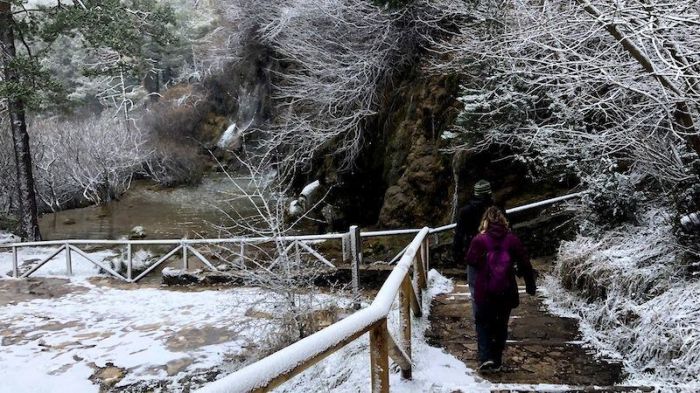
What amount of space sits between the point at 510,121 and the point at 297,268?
19.2 feet

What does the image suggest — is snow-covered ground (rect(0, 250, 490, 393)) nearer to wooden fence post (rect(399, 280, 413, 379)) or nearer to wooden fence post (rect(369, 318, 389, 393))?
wooden fence post (rect(399, 280, 413, 379))

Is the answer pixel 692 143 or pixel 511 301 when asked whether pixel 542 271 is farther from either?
pixel 511 301

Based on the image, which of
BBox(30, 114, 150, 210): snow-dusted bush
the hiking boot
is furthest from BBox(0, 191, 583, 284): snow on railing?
BBox(30, 114, 150, 210): snow-dusted bush

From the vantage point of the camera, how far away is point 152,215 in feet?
80.0

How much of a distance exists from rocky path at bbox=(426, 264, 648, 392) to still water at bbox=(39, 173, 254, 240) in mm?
12490

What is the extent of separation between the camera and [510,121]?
10664mm

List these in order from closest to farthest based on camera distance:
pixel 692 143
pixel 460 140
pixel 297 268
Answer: pixel 692 143
pixel 297 268
pixel 460 140

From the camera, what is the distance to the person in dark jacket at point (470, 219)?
4.80 metres

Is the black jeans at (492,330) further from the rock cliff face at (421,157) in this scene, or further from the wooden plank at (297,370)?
the rock cliff face at (421,157)

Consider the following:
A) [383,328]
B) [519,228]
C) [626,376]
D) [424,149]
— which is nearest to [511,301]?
[626,376]

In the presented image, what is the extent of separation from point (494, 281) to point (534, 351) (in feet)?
3.04

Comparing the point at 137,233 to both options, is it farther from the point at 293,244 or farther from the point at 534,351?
the point at 534,351

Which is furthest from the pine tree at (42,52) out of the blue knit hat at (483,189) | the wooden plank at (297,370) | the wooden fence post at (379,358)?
the wooden plank at (297,370)

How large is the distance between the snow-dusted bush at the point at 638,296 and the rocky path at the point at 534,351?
205 mm
